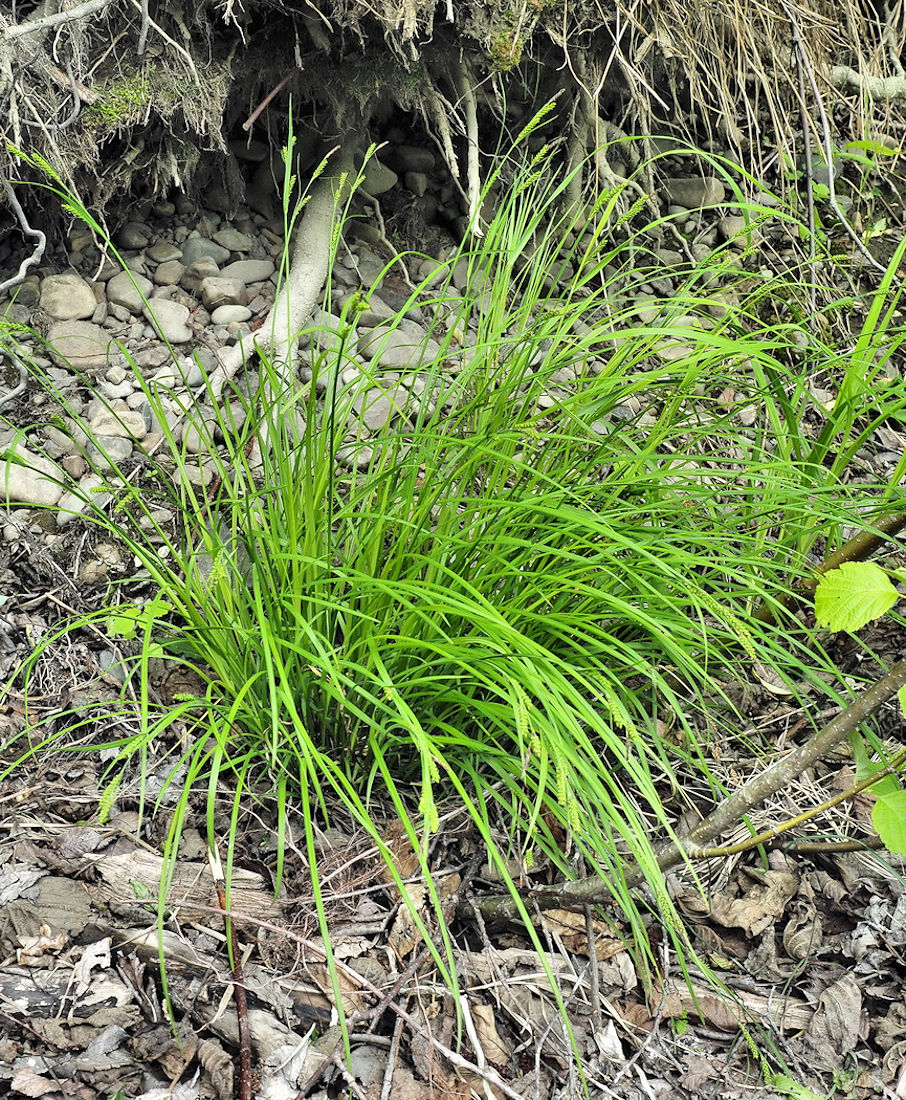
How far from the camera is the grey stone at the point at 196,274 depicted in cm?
217

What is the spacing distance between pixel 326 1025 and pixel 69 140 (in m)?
1.67

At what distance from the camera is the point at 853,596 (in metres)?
1.26

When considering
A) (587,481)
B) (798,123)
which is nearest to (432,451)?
(587,481)

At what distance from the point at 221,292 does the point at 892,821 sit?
66.3 inches

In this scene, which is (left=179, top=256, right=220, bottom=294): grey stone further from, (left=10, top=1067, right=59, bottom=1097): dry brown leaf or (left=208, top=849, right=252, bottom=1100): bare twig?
(left=10, top=1067, right=59, bottom=1097): dry brown leaf

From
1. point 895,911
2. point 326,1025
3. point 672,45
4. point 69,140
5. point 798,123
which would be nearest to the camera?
point 326,1025

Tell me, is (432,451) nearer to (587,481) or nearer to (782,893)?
(587,481)

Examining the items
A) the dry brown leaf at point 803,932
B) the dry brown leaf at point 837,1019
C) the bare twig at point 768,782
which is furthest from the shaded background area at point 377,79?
the dry brown leaf at point 837,1019

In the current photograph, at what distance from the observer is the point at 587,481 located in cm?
164

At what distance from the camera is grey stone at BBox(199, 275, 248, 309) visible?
7.02 feet

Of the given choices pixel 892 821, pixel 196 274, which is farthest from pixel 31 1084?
pixel 196 274

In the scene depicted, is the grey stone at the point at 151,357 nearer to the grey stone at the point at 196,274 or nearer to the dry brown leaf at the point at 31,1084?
the grey stone at the point at 196,274

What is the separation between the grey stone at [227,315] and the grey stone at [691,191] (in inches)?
49.4

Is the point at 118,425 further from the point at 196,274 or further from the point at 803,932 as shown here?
the point at 803,932
